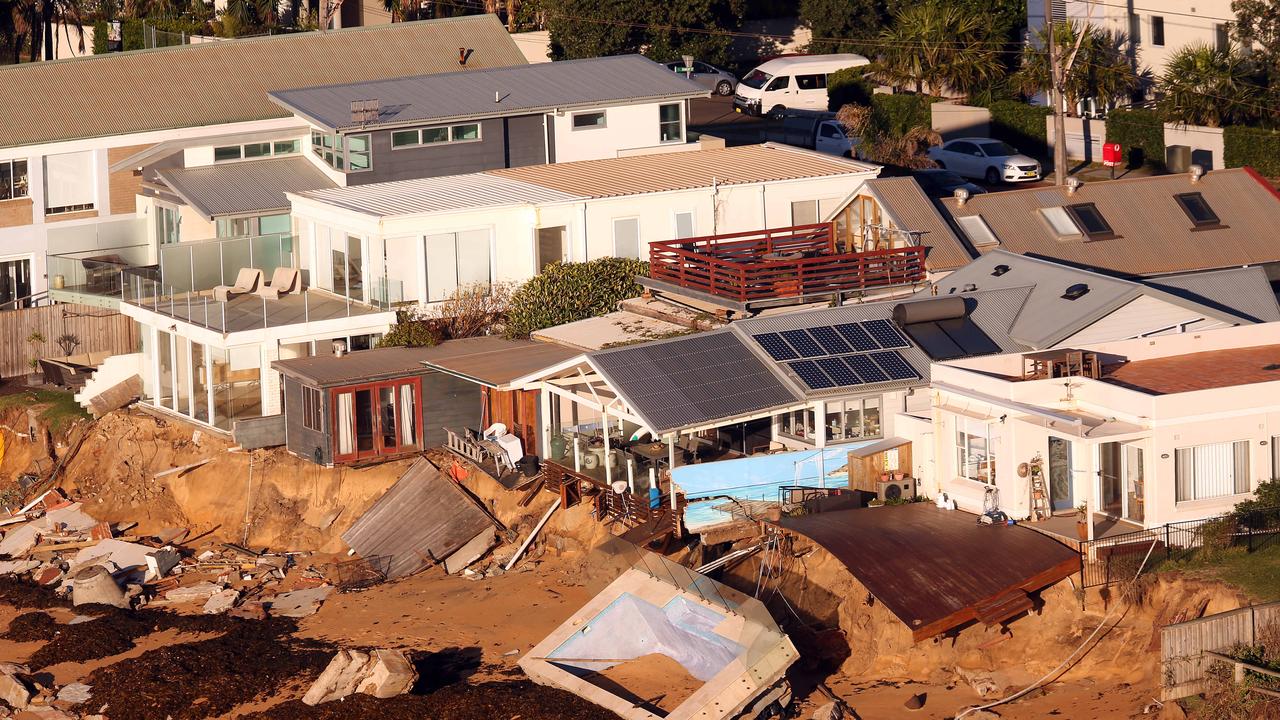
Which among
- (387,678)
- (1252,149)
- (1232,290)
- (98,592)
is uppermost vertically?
(1252,149)

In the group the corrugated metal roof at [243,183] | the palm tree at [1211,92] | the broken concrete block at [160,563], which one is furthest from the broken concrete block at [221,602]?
the palm tree at [1211,92]

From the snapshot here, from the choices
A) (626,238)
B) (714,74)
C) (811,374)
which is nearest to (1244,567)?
(811,374)

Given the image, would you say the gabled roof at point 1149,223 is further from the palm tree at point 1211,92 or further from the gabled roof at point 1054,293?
the palm tree at point 1211,92

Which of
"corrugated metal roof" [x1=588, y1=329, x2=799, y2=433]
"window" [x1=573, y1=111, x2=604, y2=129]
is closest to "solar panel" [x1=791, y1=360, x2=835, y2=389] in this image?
"corrugated metal roof" [x1=588, y1=329, x2=799, y2=433]

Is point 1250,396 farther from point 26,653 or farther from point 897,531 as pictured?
point 26,653

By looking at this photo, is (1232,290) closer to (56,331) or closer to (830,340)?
(830,340)

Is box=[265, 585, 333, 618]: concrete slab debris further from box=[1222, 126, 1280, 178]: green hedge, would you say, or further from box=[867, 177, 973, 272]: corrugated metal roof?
box=[1222, 126, 1280, 178]: green hedge
